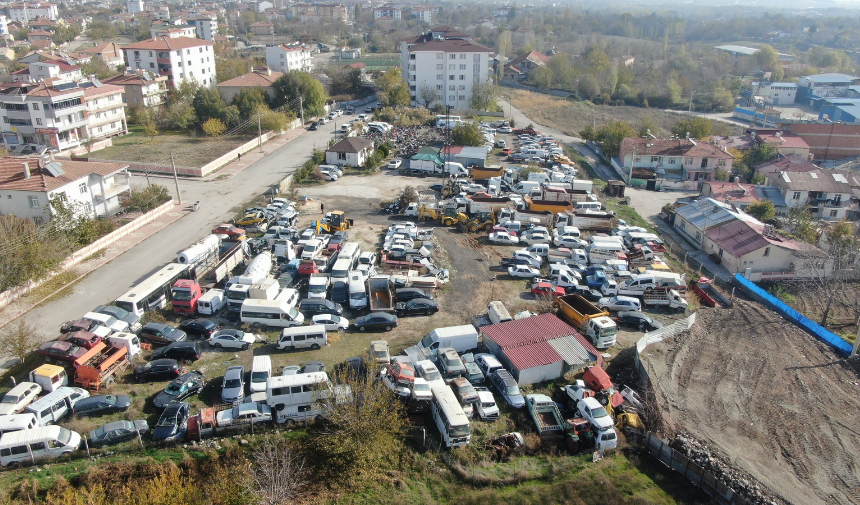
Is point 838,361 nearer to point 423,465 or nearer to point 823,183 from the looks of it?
point 423,465

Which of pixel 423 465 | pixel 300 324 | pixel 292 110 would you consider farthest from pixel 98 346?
pixel 292 110

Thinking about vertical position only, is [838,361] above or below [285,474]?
below

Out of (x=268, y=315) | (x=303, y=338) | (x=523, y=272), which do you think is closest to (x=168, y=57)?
(x=268, y=315)

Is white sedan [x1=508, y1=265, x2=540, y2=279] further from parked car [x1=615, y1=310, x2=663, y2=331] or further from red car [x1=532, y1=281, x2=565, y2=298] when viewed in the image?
parked car [x1=615, y1=310, x2=663, y2=331]

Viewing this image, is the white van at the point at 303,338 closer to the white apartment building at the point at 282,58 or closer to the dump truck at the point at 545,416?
the dump truck at the point at 545,416

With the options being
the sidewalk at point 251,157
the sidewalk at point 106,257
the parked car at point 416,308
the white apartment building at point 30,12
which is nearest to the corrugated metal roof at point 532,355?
the parked car at point 416,308
